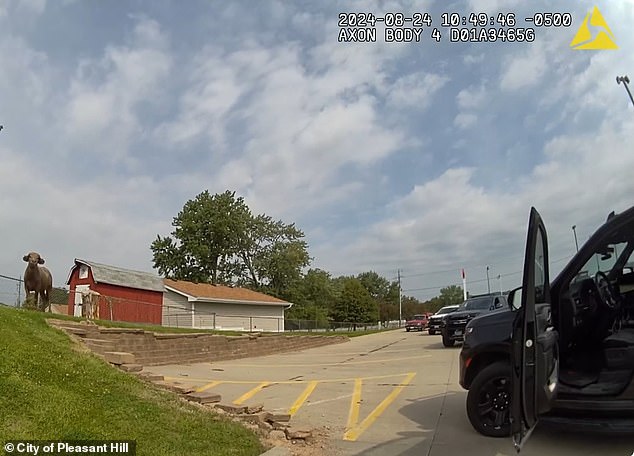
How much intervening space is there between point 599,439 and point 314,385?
602cm

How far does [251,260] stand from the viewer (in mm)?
63281

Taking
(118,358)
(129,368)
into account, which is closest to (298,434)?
(129,368)

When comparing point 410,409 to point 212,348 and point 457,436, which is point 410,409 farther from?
point 212,348

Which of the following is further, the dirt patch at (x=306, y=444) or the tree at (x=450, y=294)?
the tree at (x=450, y=294)

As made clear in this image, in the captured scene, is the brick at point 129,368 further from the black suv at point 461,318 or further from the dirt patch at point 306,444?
the black suv at point 461,318

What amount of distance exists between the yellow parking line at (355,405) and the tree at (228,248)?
157ft

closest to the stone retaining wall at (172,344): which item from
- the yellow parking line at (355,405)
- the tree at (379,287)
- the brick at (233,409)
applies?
the brick at (233,409)

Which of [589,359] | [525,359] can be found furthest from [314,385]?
[525,359]

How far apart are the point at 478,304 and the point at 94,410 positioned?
629 inches

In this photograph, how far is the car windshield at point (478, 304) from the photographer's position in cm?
1875

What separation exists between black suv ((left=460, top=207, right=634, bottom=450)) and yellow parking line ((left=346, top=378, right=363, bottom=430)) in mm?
1780

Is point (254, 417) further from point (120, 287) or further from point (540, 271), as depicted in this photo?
point (120, 287)

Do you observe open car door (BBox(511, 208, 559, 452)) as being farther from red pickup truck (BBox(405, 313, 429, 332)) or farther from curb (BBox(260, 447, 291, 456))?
red pickup truck (BBox(405, 313, 429, 332))

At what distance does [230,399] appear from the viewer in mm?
9008
